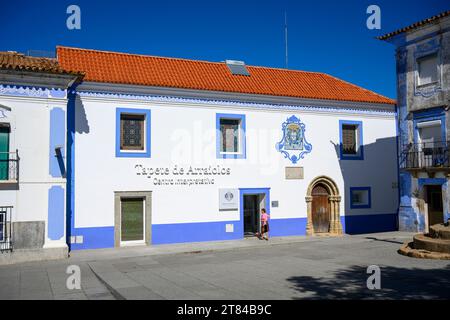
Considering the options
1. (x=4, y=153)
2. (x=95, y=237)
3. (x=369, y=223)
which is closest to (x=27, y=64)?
(x=4, y=153)

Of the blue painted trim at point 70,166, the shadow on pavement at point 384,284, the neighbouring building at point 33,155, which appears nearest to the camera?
the shadow on pavement at point 384,284

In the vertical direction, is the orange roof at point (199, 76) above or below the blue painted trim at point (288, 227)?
above

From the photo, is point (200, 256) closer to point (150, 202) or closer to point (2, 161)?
point (150, 202)

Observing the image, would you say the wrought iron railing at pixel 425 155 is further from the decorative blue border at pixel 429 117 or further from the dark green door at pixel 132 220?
the dark green door at pixel 132 220

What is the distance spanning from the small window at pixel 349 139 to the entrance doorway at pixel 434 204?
148 inches

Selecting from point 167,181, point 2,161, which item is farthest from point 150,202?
point 2,161

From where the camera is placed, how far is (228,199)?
18.2 metres

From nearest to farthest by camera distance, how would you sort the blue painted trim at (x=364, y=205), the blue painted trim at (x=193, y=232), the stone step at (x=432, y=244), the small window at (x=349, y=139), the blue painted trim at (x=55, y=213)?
the stone step at (x=432, y=244) → the blue painted trim at (x=55, y=213) → the blue painted trim at (x=193, y=232) → the blue painted trim at (x=364, y=205) → the small window at (x=349, y=139)

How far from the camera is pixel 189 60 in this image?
20.3 metres

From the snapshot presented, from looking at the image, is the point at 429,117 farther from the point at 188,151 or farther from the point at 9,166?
the point at 9,166

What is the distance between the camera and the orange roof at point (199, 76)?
17.2 m

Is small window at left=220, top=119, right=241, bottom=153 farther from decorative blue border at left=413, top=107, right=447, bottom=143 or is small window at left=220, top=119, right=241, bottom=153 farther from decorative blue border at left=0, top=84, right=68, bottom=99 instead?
decorative blue border at left=413, top=107, right=447, bottom=143

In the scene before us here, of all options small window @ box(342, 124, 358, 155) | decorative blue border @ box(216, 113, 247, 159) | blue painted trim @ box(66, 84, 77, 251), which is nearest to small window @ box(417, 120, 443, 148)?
small window @ box(342, 124, 358, 155)

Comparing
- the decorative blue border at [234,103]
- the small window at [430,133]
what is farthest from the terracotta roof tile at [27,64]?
the small window at [430,133]
